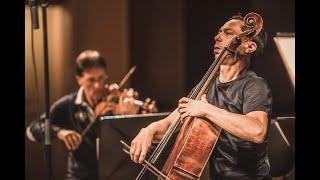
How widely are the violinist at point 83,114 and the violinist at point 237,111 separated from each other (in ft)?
1.04

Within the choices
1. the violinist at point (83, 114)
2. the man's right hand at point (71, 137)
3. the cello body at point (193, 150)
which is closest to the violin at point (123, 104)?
the violinist at point (83, 114)

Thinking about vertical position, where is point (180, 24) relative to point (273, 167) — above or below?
above

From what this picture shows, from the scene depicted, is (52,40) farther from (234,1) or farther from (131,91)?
(234,1)

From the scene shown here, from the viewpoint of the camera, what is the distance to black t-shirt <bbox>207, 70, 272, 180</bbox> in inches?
82.8

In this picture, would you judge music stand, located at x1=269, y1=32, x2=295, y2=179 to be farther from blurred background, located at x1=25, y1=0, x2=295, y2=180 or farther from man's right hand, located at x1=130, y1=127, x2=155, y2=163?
man's right hand, located at x1=130, y1=127, x2=155, y2=163

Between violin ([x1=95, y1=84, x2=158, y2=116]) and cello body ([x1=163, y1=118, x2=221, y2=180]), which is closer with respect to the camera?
cello body ([x1=163, y1=118, x2=221, y2=180])

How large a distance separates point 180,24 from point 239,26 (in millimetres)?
354

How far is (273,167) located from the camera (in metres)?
2.19

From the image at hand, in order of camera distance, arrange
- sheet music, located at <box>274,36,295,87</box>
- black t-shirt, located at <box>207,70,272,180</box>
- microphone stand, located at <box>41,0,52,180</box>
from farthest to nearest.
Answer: microphone stand, located at <box>41,0,52,180</box>
sheet music, located at <box>274,36,295,87</box>
black t-shirt, located at <box>207,70,272,180</box>

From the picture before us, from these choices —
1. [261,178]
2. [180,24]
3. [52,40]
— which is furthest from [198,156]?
[52,40]

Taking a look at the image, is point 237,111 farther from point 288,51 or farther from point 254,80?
point 288,51

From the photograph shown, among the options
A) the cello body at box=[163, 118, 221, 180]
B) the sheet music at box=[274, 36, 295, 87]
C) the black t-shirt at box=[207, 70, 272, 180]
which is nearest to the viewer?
the cello body at box=[163, 118, 221, 180]

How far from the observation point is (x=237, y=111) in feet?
6.91

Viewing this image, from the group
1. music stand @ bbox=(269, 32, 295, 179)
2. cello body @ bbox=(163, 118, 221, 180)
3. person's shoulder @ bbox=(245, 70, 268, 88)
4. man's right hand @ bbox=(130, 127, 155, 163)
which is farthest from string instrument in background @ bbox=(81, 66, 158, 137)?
music stand @ bbox=(269, 32, 295, 179)
